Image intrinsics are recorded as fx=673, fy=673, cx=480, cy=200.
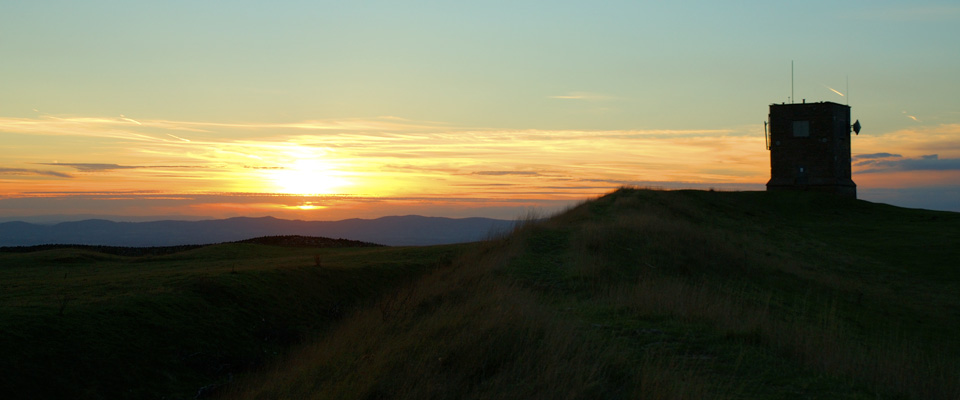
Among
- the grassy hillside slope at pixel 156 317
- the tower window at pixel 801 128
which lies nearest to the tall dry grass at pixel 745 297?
the grassy hillside slope at pixel 156 317

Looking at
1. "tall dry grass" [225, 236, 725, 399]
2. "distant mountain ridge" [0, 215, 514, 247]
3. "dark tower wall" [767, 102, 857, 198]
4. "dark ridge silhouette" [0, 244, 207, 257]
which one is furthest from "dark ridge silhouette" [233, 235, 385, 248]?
"distant mountain ridge" [0, 215, 514, 247]

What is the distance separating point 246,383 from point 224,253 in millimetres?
15562

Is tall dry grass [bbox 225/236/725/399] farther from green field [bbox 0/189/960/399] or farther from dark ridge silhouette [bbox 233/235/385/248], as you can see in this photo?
dark ridge silhouette [bbox 233/235/385/248]

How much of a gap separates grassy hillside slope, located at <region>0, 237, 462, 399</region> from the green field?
0.14 ft

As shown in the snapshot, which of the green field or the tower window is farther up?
the tower window

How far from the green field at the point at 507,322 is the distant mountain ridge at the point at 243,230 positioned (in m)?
77.2

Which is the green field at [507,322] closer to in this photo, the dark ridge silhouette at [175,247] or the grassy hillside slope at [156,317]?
the grassy hillside slope at [156,317]

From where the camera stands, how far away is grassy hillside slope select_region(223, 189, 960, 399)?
25.1 ft

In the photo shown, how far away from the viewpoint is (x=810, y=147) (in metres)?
45.0

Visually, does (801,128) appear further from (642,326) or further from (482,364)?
(482,364)

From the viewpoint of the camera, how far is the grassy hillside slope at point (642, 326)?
7.66 meters

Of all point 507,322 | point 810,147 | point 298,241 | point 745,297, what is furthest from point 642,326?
point 810,147

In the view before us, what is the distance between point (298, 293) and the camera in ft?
56.2

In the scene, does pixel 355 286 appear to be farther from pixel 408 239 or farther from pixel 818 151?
pixel 408 239
